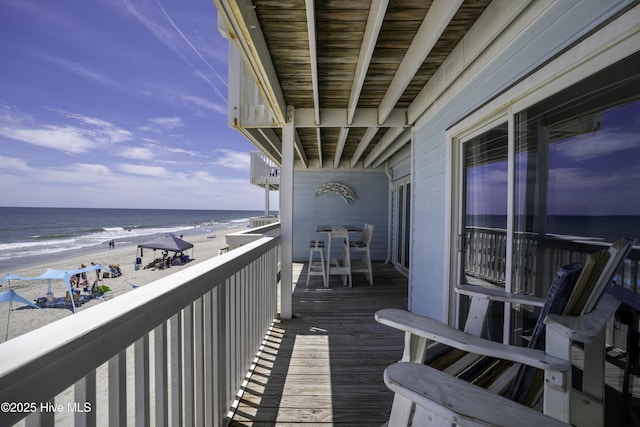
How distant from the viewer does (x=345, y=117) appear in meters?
3.29

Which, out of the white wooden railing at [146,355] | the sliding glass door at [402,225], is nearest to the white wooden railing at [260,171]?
the sliding glass door at [402,225]

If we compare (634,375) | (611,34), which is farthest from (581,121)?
(634,375)

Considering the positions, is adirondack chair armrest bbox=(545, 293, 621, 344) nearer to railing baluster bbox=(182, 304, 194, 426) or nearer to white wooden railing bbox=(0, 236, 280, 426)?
white wooden railing bbox=(0, 236, 280, 426)

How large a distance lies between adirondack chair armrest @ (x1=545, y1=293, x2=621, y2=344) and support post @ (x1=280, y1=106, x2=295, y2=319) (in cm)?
258

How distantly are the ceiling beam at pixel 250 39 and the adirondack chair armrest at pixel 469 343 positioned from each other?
165 cm

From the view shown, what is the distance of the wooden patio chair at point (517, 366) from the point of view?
0.68 metres

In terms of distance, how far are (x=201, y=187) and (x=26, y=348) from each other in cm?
5045

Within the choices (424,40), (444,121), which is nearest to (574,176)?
(424,40)

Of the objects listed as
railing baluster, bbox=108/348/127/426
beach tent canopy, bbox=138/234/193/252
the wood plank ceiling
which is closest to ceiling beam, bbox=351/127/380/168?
Result: the wood plank ceiling

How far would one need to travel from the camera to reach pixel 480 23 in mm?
1736

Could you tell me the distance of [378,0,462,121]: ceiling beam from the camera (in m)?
1.52

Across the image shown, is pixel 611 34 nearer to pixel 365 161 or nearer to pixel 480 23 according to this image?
pixel 480 23

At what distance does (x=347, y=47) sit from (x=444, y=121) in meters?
1.13

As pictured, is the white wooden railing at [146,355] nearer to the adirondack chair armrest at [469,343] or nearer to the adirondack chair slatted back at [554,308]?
the adirondack chair armrest at [469,343]
